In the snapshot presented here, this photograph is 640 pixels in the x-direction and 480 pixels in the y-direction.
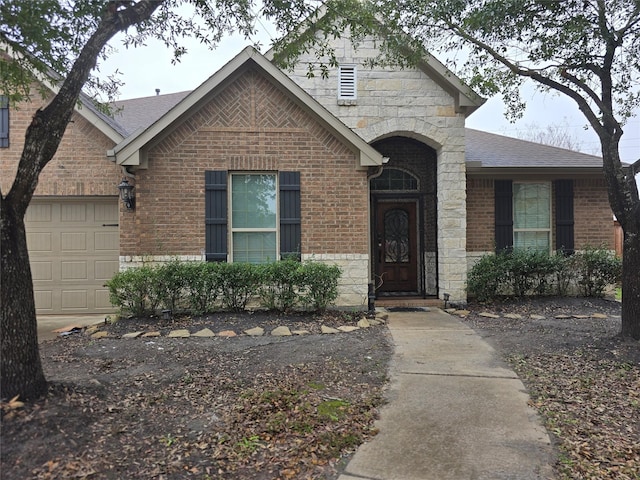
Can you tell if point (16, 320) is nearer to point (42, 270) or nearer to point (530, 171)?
point (42, 270)

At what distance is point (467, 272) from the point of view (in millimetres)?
9594

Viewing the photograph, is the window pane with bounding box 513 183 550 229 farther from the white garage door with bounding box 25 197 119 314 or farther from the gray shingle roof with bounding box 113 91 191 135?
the white garage door with bounding box 25 197 119 314

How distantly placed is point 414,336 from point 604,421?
311cm

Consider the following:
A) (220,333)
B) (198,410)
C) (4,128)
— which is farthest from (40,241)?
(198,410)

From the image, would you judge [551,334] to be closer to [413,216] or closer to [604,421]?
[604,421]

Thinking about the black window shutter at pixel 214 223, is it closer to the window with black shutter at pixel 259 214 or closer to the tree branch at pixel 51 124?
the window with black shutter at pixel 259 214

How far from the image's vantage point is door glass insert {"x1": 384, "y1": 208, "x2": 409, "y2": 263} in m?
10.9

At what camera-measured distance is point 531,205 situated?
1033 centimetres

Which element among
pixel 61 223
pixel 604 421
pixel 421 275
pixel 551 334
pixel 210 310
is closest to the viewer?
pixel 604 421

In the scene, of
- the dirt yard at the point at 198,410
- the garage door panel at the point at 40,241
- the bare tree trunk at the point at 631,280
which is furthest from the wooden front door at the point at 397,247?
the garage door panel at the point at 40,241

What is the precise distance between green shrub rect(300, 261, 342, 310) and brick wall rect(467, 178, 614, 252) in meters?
4.01

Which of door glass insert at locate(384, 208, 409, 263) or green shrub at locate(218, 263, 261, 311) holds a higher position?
door glass insert at locate(384, 208, 409, 263)

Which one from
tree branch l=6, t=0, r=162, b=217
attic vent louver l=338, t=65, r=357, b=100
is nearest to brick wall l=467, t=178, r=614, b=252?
attic vent louver l=338, t=65, r=357, b=100

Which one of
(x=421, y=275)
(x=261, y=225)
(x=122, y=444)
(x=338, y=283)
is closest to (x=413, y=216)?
(x=421, y=275)
